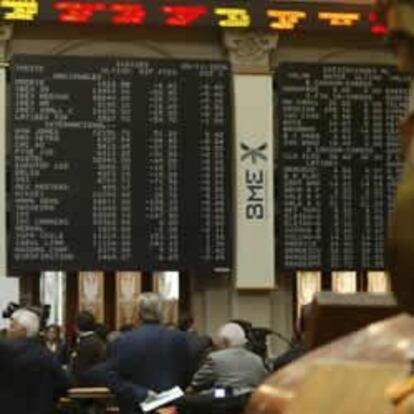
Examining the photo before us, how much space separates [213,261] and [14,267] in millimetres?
1700

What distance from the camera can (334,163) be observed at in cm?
1078

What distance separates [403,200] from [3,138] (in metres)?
10.0

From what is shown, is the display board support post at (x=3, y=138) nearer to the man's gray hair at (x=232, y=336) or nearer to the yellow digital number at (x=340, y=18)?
the yellow digital number at (x=340, y=18)

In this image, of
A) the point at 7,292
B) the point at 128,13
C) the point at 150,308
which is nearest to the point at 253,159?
the point at 128,13

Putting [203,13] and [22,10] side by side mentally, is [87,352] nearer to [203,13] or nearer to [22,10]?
[22,10]

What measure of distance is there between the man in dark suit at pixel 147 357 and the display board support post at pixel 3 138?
3.91 m

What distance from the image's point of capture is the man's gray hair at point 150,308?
6492 millimetres

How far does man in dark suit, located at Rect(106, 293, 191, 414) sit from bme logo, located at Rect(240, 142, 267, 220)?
4256 mm

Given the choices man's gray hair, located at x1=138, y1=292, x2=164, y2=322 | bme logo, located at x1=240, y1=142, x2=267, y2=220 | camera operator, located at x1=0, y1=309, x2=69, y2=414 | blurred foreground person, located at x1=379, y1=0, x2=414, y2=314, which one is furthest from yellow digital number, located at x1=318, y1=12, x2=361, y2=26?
blurred foreground person, located at x1=379, y1=0, x2=414, y2=314

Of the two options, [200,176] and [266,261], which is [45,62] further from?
[266,261]

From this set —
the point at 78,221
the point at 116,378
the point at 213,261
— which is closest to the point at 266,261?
the point at 213,261

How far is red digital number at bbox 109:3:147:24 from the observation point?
10602mm

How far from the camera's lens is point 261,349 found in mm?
8273

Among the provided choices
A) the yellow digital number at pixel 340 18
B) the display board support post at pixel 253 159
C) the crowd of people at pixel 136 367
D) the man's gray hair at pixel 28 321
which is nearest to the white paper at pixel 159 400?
the crowd of people at pixel 136 367
